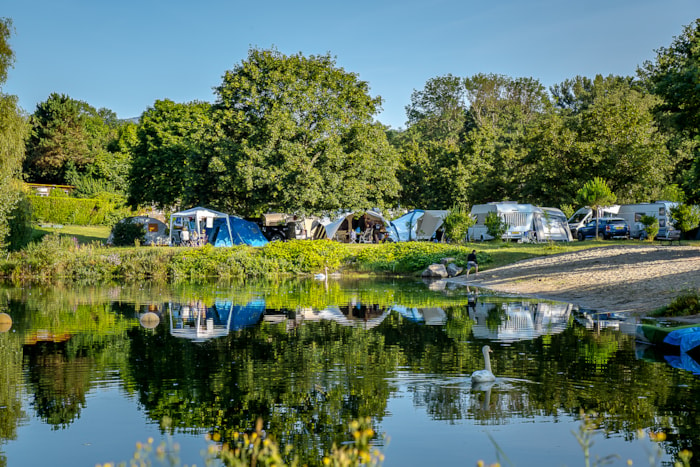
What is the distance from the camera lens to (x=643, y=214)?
44.4m

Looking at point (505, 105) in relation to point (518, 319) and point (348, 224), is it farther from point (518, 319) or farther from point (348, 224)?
point (518, 319)

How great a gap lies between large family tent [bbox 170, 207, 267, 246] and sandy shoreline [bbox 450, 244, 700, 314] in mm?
16299

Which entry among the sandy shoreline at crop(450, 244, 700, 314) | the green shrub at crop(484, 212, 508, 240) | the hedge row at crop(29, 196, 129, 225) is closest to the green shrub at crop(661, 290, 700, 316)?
the sandy shoreline at crop(450, 244, 700, 314)

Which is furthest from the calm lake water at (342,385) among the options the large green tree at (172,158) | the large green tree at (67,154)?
the large green tree at (67,154)

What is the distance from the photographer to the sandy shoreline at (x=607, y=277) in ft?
71.2

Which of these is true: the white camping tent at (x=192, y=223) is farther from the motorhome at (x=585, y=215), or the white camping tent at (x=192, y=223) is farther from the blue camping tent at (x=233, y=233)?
the motorhome at (x=585, y=215)

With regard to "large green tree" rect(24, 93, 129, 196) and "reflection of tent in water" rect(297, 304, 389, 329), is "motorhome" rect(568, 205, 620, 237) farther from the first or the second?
"large green tree" rect(24, 93, 129, 196)

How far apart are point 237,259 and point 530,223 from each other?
1883cm

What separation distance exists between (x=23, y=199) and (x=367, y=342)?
24880 mm

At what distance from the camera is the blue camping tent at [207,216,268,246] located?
44.1 metres

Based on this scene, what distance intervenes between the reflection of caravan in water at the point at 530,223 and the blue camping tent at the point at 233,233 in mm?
13765

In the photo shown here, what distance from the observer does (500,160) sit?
54.3 metres

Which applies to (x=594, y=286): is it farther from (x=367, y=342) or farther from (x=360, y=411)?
(x=360, y=411)

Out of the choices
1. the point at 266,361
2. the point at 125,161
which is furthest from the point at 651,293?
the point at 125,161
